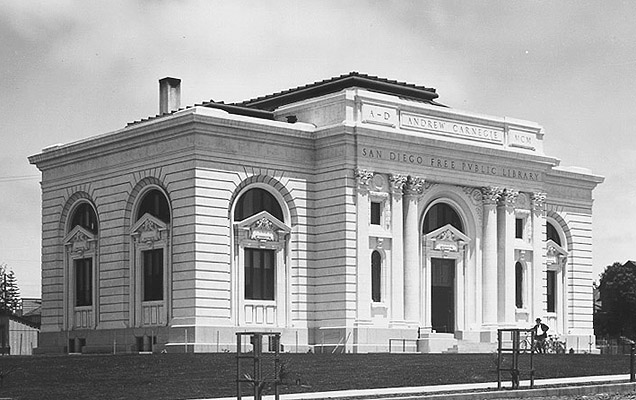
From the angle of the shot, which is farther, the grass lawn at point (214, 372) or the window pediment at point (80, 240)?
the window pediment at point (80, 240)

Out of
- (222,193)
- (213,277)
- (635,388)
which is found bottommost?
(635,388)

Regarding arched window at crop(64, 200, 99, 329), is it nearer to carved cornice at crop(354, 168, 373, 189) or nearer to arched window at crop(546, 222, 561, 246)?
carved cornice at crop(354, 168, 373, 189)

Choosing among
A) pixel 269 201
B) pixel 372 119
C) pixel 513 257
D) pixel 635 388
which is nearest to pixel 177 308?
pixel 269 201

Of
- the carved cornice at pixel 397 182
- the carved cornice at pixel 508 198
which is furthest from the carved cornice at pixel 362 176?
the carved cornice at pixel 508 198

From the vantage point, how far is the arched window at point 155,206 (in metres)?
70.7

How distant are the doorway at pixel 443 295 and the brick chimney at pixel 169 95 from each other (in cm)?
1744

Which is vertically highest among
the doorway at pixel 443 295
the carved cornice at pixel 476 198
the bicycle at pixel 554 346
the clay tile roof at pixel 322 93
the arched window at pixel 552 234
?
the clay tile roof at pixel 322 93

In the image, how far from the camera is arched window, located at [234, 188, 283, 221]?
7012 centimetres

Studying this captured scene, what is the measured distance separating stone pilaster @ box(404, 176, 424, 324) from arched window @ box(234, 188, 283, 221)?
687 centimetres

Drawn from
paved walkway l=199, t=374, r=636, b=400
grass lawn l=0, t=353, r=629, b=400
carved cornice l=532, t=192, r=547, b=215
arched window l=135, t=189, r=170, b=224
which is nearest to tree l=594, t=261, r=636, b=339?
carved cornice l=532, t=192, r=547, b=215

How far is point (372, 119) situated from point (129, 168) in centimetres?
1301

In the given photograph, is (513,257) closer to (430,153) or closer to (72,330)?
(430,153)

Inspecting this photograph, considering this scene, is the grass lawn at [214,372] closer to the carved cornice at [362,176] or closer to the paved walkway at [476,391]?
the paved walkway at [476,391]

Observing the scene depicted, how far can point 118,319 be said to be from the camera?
73.2m
